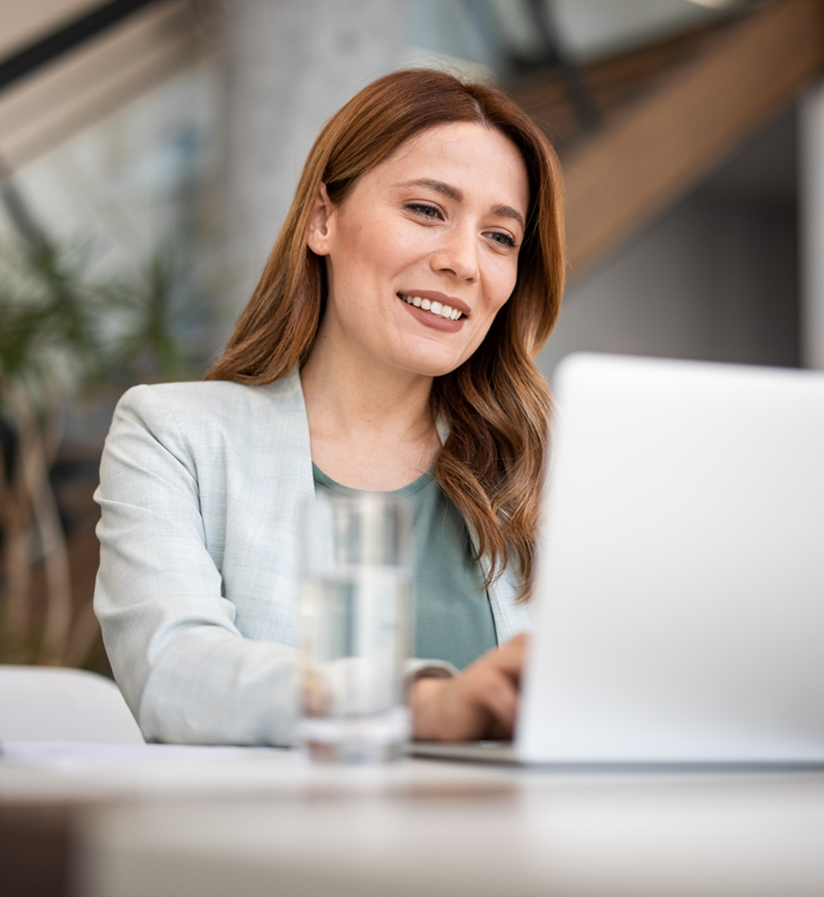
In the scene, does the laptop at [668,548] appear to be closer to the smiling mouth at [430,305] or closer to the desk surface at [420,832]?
the desk surface at [420,832]

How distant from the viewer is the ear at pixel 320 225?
68.5 inches

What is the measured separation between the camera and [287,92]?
4.14 metres

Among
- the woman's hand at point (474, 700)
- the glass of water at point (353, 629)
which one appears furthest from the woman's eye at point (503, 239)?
the glass of water at point (353, 629)

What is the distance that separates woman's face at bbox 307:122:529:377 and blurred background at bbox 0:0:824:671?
1837mm

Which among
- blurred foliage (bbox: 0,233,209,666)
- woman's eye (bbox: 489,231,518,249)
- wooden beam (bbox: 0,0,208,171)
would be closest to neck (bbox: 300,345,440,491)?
woman's eye (bbox: 489,231,518,249)

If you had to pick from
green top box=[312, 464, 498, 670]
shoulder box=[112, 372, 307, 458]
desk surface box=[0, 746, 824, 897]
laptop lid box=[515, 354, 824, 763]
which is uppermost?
shoulder box=[112, 372, 307, 458]

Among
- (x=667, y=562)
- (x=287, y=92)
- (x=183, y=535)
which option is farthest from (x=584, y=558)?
(x=287, y=92)

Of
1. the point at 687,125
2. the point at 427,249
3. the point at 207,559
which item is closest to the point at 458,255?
the point at 427,249

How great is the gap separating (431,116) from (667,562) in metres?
1.19

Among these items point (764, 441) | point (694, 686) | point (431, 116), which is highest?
point (431, 116)

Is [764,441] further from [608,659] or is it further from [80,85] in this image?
[80,85]

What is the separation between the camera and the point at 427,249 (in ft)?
5.35

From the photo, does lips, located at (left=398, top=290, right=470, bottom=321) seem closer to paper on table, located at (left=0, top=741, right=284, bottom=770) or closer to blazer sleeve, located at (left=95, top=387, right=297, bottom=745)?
blazer sleeve, located at (left=95, top=387, right=297, bottom=745)

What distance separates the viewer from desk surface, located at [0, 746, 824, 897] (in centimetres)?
33
